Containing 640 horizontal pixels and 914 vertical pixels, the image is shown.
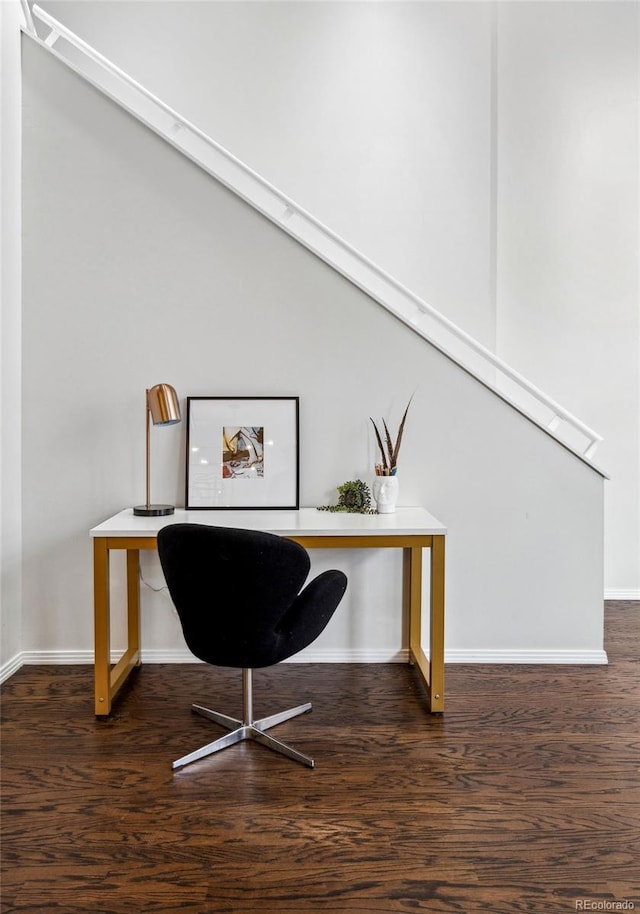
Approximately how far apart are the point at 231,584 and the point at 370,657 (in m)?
1.34

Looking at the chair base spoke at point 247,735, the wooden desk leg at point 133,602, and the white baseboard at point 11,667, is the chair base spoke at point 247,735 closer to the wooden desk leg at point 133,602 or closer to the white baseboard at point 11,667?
the wooden desk leg at point 133,602

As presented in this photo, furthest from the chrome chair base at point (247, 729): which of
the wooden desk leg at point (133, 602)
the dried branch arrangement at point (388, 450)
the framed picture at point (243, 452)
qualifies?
the dried branch arrangement at point (388, 450)

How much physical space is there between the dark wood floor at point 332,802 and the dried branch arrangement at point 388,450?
3.05 feet

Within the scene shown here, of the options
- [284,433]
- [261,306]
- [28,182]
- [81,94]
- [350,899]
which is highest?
[81,94]

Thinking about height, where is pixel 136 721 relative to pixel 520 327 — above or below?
below

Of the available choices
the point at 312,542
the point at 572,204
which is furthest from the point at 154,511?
the point at 572,204

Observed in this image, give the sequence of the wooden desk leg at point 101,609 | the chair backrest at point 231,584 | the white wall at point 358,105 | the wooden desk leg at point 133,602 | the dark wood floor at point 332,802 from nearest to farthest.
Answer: the dark wood floor at point 332,802 → the chair backrest at point 231,584 → the wooden desk leg at point 101,609 → the wooden desk leg at point 133,602 → the white wall at point 358,105

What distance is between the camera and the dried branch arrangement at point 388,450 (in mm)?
2879

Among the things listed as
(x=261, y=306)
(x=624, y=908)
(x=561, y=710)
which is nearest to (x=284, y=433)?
(x=261, y=306)

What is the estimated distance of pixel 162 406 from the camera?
8.97ft

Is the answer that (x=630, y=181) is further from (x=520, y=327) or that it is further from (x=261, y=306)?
(x=261, y=306)

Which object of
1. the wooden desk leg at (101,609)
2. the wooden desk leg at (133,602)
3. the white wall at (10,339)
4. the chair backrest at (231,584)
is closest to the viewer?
the chair backrest at (231,584)

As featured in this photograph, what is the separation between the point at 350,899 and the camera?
150 centimetres

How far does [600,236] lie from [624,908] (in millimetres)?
3947
